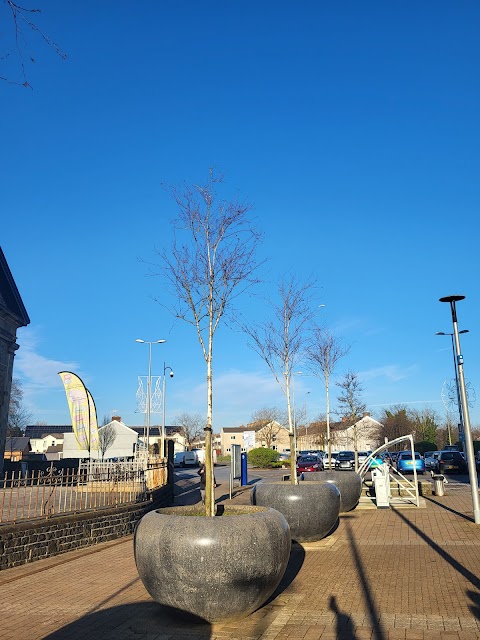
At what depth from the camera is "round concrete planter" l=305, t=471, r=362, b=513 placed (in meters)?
14.2

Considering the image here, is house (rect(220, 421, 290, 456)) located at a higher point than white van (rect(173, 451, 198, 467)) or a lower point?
higher

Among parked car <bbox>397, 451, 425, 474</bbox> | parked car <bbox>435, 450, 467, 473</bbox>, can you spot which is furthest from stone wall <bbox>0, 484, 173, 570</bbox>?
parked car <bbox>435, 450, 467, 473</bbox>

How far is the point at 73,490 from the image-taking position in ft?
36.2

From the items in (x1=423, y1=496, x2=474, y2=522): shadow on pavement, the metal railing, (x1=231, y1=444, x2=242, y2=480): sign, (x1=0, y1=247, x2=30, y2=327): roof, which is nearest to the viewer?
the metal railing

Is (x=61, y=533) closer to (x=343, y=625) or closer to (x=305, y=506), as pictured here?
(x=305, y=506)

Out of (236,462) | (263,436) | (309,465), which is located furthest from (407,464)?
(263,436)

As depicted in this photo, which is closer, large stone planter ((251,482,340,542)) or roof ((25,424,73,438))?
large stone planter ((251,482,340,542))

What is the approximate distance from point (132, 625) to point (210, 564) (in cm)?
119

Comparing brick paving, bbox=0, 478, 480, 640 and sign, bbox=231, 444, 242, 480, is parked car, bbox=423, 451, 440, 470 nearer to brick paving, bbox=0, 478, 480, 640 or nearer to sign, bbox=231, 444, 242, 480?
sign, bbox=231, 444, 242, 480

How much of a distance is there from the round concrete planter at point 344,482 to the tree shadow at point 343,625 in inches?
323

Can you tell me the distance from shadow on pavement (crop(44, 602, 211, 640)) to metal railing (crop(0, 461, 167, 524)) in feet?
11.2

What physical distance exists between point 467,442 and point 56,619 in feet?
34.2

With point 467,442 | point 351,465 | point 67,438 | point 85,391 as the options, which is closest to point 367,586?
point 467,442

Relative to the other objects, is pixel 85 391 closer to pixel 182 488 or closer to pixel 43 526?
pixel 182 488
